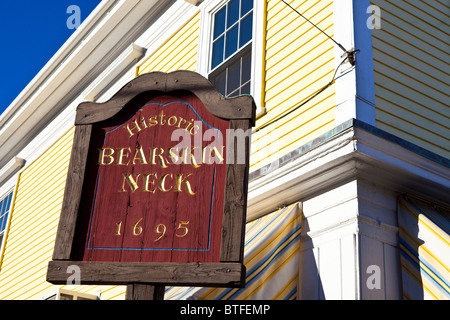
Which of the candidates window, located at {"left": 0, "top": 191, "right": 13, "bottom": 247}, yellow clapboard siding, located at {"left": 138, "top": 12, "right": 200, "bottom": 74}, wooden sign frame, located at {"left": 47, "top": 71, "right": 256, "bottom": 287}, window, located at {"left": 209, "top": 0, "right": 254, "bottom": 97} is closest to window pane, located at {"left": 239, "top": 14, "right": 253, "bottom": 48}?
window, located at {"left": 209, "top": 0, "right": 254, "bottom": 97}

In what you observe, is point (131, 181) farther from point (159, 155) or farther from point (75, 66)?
point (75, 66)

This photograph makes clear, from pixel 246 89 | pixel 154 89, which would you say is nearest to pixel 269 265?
pixel 154 89

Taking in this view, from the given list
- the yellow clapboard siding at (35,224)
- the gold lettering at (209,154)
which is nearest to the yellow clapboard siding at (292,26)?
the gold lettering at (209,154)

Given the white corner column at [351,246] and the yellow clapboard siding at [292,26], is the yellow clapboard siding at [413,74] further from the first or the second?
the white corner column at [351,246]

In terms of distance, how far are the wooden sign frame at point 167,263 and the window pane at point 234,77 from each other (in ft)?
8.49

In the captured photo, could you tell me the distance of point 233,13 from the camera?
292 inches

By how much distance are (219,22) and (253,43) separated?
118 cm

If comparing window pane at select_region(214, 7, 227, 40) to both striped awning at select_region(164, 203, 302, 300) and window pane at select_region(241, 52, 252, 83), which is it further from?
striped awning at select_region(164, 203, 302, 300)

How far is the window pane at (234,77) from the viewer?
270 inches

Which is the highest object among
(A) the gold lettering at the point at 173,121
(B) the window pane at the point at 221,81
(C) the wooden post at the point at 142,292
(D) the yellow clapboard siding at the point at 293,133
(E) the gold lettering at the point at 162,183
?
(B) the window pane at the point at 221,81

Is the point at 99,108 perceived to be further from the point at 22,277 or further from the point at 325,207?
the point at 22,277
